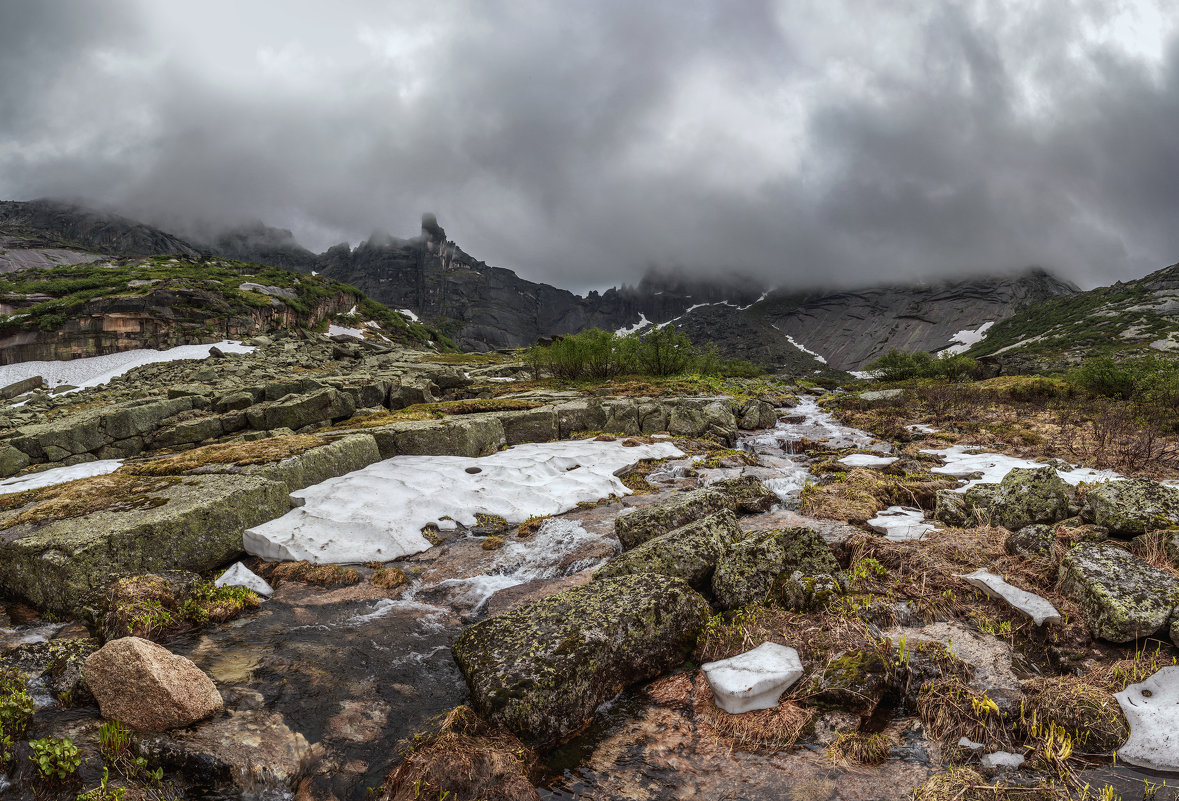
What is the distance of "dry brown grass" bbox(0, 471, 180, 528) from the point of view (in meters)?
7.43

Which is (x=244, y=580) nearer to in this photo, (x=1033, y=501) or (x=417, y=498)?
(x=417, y=498)

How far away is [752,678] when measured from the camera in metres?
4.25

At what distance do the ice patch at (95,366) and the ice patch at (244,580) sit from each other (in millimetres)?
46479

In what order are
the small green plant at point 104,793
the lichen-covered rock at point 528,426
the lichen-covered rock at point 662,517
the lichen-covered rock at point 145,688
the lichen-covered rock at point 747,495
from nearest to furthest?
the small green plant at point 104,793 → the lichen-covered rock at point 145,688 → the lichen-covered rock at point 662,517 → the lichen-covered rock at point 747,495 → the lichen-covered rock at point 528,426

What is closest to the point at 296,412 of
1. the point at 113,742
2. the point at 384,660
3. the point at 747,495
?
the point at 384,660

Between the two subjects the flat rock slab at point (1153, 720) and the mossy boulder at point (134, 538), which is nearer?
the flat rock slab at point (1153, 720)

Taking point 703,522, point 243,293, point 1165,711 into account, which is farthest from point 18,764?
point 243,293

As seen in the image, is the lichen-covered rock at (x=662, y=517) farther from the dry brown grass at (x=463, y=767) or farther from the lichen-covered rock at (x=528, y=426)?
the lichen-covered rock at (x=528, y=426)

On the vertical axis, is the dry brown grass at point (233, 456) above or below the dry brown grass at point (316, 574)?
above

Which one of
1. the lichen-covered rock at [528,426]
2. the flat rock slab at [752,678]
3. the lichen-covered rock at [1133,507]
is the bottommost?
the flat rock slab at [752,678]

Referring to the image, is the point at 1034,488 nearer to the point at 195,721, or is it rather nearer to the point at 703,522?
the point at 703,522

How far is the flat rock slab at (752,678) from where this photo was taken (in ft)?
13.6

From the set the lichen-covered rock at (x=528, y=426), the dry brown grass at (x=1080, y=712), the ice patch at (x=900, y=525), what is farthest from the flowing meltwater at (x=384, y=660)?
the lichen-covered rock at (x=528, y=426)

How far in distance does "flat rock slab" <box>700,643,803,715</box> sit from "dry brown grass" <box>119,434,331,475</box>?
32.6ft
